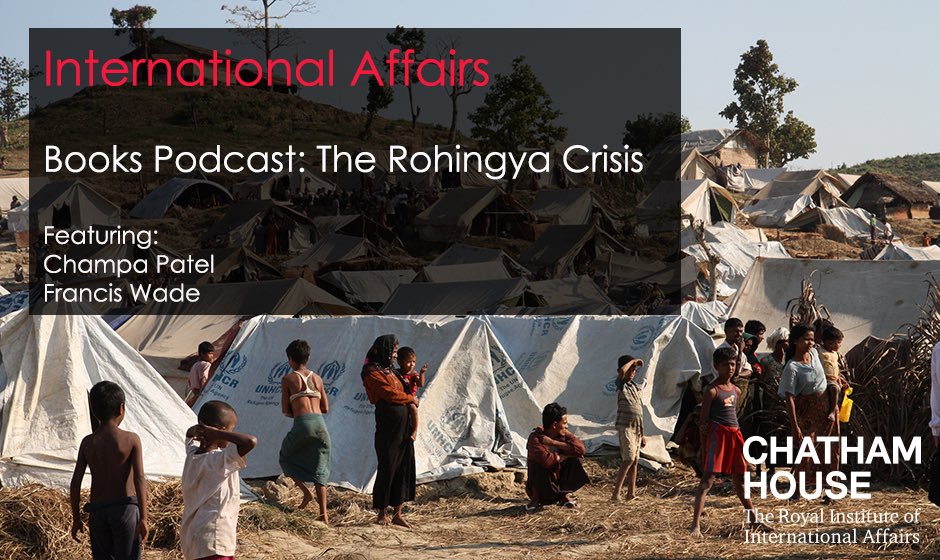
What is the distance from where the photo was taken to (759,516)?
295 inches

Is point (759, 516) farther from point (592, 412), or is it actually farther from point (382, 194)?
point (382, 194)

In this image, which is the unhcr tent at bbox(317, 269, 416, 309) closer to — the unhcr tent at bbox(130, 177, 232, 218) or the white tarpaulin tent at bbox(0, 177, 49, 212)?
the unhcr tent at bbox(130, 177, 232, 218)

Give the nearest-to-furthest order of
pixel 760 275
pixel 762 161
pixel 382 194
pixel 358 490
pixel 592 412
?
pixel 358 490 → pixel 592 412 → pixel 760 275 → pixel 382 194 → pixel 762 161

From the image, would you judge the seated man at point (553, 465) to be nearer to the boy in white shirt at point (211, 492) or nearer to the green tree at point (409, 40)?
the boy in white shirt at point (211, 492)

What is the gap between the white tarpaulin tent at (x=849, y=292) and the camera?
1116 centimetres

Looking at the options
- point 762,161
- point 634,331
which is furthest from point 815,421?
point 762,161

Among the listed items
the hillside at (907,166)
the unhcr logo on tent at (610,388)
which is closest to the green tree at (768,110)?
the hillside at (907,166)

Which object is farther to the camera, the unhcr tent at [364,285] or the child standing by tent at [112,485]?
the unhcr tent at [364,285]

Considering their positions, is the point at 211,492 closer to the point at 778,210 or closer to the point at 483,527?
the point at 483,527

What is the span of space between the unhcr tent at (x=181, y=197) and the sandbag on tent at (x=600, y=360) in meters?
26.5

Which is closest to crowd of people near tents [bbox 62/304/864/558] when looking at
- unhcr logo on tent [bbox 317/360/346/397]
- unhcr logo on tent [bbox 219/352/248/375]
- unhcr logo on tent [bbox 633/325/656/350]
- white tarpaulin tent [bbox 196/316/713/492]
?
white tarpaulin tent [bbox 196/316/713/492]

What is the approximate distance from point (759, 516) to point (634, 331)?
373cm

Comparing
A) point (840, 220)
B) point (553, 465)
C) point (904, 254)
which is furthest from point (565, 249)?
point (553, 465)

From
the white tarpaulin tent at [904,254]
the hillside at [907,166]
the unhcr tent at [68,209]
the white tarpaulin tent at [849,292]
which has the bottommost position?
the white tarpaulin tent at [849,292]
